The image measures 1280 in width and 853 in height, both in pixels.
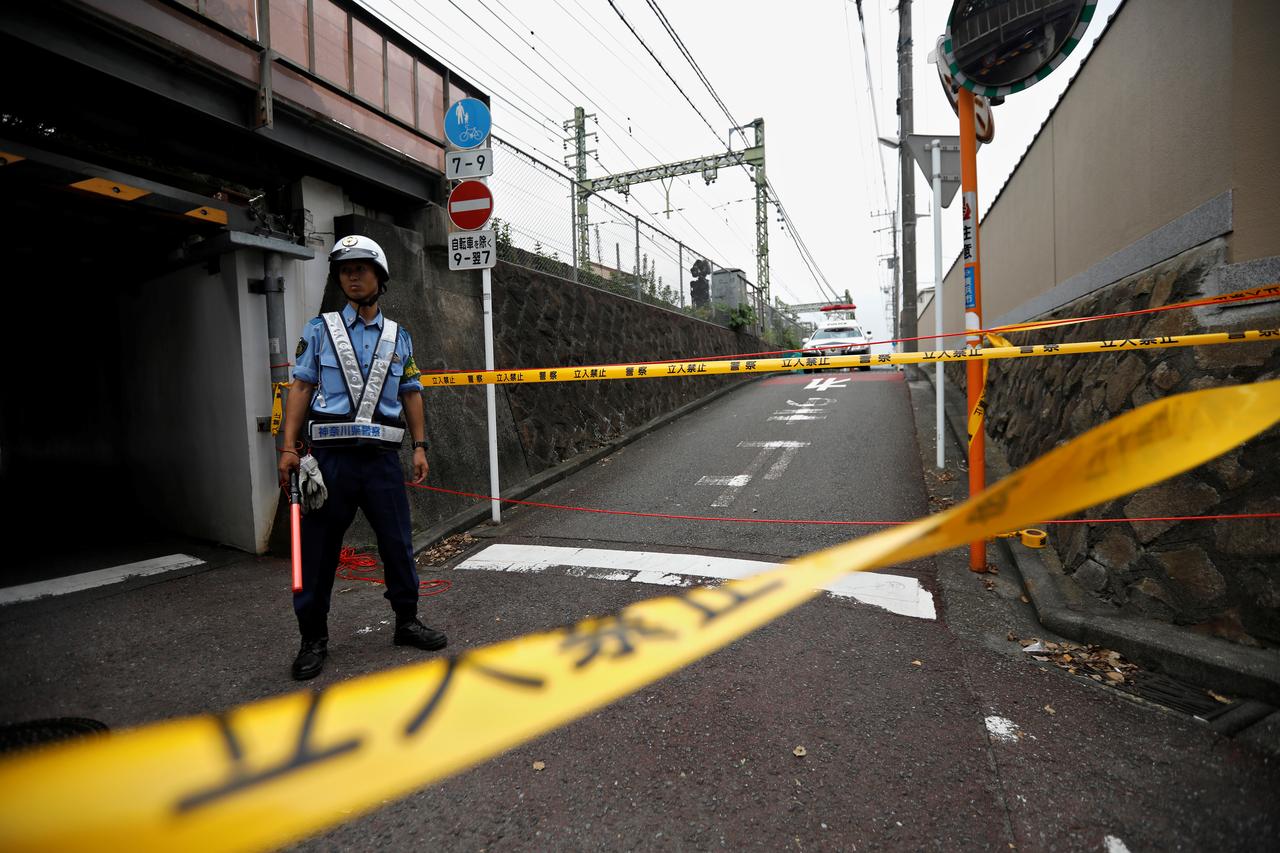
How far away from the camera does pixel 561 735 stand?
99.0 inches

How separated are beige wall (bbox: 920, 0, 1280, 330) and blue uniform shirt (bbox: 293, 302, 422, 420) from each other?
179 inches

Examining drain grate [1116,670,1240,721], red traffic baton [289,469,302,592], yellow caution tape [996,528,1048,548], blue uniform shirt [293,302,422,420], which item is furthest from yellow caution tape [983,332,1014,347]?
red traffic baton [289,469,302,592]

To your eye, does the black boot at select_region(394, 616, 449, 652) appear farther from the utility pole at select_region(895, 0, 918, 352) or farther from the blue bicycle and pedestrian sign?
the utility pole at select_region(895, 0, 918, 352)

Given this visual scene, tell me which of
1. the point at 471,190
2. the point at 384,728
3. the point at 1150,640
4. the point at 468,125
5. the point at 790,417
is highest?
the point at 468,125

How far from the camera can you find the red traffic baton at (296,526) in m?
3.05

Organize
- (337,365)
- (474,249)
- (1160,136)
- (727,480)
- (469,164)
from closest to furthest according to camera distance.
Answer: (337,365) → (1160,136) → (469,164) → (474,249) → (727,480)

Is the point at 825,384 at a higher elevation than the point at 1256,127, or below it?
below

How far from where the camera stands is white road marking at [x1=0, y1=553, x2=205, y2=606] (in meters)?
4.36

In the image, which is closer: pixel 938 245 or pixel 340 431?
pixel 340 431

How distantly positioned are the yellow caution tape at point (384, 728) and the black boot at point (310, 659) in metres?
2.34

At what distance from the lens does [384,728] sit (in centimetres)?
92

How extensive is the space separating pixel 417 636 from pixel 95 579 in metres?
3.17

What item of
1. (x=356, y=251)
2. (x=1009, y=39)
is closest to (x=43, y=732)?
(x=356, y=251)

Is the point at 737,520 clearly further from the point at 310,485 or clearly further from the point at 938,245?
the point at 938,245
